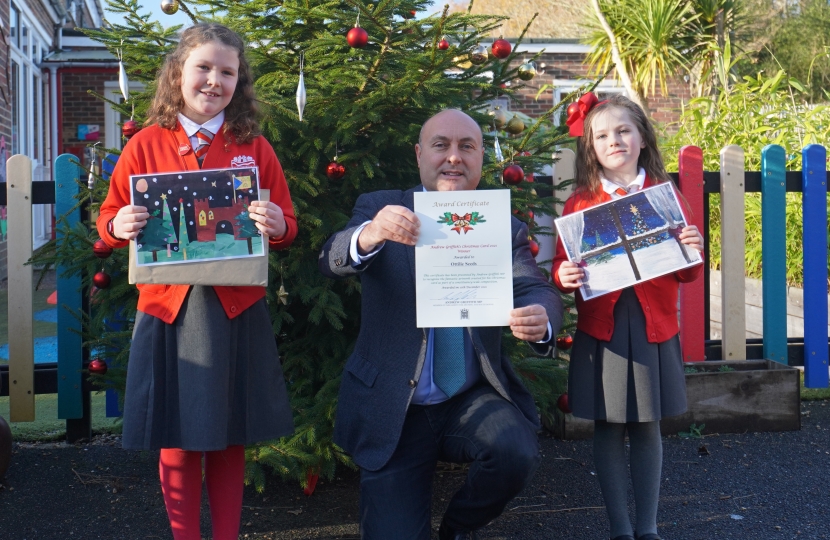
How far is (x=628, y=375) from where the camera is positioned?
283cm

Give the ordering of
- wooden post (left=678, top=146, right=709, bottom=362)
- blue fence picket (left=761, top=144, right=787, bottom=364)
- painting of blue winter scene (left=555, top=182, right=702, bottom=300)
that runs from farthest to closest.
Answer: blue fence picket (left=761, top=144, right=787, bottom=364) → wooden post (left=678, top=146, right=709, bottom=362) → painting of blue winter scene (left=555, top=182, right=702, bottom=300)

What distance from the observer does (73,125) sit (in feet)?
50.8

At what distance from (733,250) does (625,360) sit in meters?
2.29

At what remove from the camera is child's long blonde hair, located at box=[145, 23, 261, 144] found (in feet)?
8.19

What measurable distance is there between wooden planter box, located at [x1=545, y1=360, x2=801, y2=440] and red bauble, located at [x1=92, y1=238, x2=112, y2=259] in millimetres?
2483

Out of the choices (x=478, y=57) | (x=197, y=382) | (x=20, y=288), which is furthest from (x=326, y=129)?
(x=20, y=288)

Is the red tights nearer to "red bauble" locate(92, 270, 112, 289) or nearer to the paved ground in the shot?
the paved ground

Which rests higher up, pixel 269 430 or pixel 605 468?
pixel 269 430

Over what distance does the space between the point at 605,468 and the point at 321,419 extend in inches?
43.8

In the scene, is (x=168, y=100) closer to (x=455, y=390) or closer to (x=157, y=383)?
(x=157, y=383)

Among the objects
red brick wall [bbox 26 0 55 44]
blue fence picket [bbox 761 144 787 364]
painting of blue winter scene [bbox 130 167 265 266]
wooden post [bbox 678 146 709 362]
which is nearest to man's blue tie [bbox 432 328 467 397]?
painting of blue winter scene [bbox 130 167 265 266]

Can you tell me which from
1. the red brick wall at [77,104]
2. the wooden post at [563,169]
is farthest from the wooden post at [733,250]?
the red brick wall at [77,104]

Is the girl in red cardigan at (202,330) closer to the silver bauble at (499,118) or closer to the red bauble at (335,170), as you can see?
the red bauble at (335,170)

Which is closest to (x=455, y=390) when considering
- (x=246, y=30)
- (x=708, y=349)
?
(x=246, y=30)
